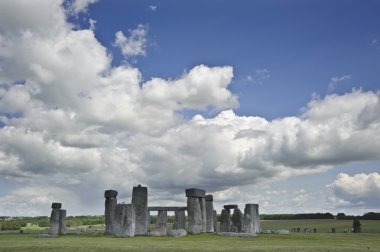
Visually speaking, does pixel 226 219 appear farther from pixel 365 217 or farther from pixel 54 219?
pixel 365 217

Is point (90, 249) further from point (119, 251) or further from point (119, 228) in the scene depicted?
point (119, 228)

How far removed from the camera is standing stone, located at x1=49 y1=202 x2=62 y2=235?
122ft

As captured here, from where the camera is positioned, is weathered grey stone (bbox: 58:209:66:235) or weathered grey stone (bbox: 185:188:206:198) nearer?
weathered grey stone (bbox: 185:188:206:198)

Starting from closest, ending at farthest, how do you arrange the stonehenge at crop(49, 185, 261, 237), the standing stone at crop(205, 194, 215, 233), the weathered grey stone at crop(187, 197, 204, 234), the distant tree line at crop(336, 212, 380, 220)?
the stonehenge at crop(49, 185, 261, 237) → the weathered grey stone at crop(187, 197, 204, 234) → the standing stone at crop(205, 194, 215, 233) → the distant tree line at crop(336, 212, 380, 220)

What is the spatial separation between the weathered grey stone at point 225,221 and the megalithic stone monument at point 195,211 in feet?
11.4

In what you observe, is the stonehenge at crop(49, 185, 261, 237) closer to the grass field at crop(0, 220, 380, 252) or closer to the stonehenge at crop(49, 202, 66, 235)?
the stonehenge at crop(49, 202, 66, 235)

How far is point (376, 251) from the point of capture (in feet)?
69.7

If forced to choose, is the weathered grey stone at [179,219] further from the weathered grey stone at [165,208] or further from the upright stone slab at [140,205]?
the upright stone slab at [140,205]

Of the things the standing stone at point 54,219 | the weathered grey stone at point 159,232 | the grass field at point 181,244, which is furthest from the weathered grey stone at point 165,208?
the grass field at point 181,244

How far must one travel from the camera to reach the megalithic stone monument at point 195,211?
34125 mm

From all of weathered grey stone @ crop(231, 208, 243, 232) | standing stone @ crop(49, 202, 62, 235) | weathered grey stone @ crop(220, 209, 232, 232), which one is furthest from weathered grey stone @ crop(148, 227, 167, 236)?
standing stone @ crop(49, 202, 62, 235)

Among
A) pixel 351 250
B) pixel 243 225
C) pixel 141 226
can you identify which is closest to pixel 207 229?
pixel 243 225

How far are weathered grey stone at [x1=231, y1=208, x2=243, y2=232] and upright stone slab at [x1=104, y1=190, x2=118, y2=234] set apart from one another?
10.2m

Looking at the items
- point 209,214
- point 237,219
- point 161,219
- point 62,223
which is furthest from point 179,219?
point 62,223
